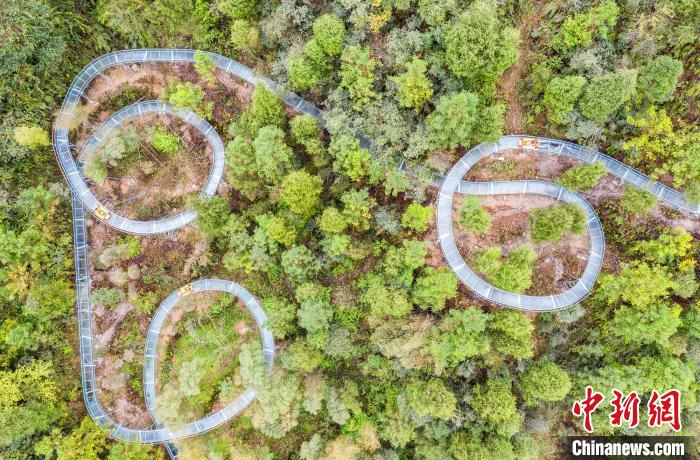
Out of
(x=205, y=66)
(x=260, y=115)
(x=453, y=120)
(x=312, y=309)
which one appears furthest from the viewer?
(x=205, y=66)

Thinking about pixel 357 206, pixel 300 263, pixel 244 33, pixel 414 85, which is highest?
pixel 244 33

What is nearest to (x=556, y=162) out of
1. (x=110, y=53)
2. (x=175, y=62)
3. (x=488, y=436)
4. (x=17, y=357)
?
(x=488, y=436)

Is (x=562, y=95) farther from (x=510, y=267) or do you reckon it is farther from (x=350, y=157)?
(x=350, y=157)

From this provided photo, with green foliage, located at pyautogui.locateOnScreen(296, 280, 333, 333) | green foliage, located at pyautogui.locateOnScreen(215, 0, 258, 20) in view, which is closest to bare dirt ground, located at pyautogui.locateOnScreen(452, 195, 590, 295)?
green foliage, located at pyautogui.locateOnScreen(296, 280, 333, 333)

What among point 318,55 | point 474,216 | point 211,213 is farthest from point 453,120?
point 211,213

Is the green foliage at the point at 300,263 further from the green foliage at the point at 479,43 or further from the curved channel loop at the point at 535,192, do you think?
the green foliage at the point at 479,43

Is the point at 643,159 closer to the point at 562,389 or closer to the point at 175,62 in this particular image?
the point at 562,389

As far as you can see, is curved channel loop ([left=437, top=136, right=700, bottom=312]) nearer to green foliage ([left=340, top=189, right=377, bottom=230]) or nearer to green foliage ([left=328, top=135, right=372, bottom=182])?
green foliage ([left=340, top=189, right=377, bottom=230])
